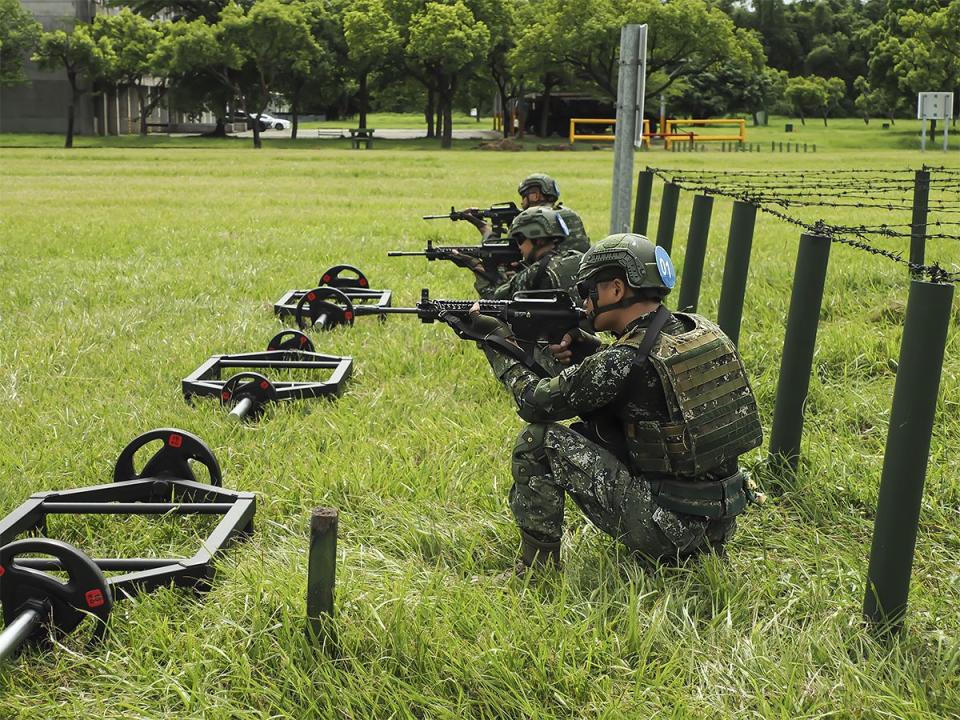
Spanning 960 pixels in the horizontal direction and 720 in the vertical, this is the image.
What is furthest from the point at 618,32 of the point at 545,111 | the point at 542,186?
the point at 542,186

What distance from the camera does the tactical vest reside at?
436cm

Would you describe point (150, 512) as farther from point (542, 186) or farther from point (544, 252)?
point (542, 186)

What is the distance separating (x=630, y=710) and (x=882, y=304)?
6.99 metres

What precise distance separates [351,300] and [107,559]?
666 cm

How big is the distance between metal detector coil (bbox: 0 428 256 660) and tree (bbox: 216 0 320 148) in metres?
55.9

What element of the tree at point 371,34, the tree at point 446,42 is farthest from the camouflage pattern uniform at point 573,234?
the tree at point 371,34

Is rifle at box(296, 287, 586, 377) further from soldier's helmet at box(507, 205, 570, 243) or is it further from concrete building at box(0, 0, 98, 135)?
concrete building at box(0, 0, 98, 135)

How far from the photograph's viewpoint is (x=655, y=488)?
14.8ft

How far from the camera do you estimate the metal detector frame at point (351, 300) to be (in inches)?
425

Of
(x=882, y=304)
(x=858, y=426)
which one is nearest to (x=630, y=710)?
(x=858, y=426)

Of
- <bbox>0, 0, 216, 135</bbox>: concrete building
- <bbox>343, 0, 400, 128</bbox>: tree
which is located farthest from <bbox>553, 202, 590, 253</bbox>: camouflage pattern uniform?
<bbox>0, 0, 216, 135</bbox>: concrete building

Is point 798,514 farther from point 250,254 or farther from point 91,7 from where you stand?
point 91,7

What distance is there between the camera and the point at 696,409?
4.36 meters

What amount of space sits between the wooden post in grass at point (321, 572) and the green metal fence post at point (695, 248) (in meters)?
4.11
